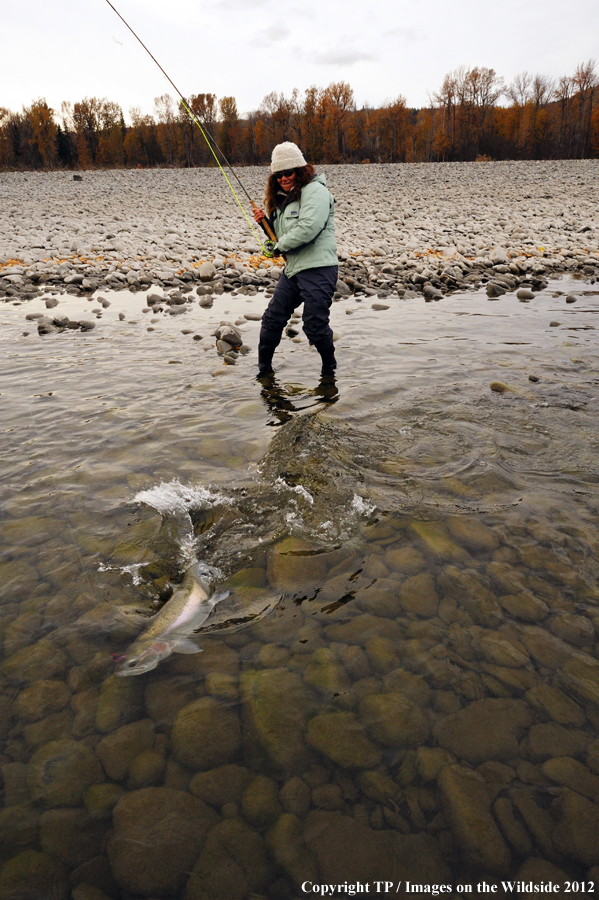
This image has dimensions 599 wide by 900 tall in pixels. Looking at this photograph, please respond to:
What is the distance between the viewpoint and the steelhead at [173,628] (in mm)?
2148

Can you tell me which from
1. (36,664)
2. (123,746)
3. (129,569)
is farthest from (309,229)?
(123,746)

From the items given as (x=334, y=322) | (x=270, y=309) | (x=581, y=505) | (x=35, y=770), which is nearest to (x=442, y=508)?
(x=581, y=505)

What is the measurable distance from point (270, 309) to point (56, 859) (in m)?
4.73

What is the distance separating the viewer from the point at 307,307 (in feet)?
16.5

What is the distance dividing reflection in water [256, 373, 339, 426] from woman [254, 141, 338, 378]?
1.54ft

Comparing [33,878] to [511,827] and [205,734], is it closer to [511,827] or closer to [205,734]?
[205,734]

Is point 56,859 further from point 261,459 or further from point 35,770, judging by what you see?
point 261,459

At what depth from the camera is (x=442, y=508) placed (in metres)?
3.12

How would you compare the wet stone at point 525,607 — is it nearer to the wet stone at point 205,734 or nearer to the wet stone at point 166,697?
the wet stone at point 205,734

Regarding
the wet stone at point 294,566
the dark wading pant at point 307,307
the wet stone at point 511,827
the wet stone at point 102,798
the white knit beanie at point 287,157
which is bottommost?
the wet stone at point 511,827

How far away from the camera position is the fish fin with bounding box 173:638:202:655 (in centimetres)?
220

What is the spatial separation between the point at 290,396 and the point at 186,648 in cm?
330

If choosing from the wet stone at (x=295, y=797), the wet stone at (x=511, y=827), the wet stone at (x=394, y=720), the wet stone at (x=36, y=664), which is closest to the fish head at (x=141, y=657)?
the wet stone at (x=36, y=664)

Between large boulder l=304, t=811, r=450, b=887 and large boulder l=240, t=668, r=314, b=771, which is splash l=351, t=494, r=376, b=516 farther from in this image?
large boulder l=304, t=811, r=450, b=887
